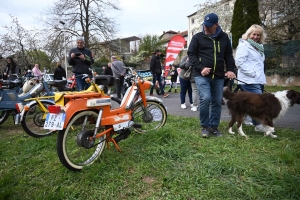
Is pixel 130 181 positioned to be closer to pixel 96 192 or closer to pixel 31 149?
pixel 96 192

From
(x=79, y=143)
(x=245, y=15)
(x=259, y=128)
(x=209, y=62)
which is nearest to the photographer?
(x=79, y=143)

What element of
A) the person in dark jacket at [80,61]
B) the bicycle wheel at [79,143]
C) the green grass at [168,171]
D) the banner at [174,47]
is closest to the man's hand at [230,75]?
the green grass at [168,171]

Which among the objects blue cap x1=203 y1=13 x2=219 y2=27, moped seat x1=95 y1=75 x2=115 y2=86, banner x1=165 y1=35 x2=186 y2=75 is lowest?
moped seat x1=95 y1=75 x2=115 y2=86

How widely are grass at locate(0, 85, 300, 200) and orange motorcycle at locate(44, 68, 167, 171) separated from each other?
206 mm

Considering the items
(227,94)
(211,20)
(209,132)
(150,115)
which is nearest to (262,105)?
(227,94)

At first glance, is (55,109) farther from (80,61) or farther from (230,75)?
(80,61)

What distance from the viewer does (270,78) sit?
47.3 feet

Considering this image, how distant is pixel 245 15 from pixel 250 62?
15056mm

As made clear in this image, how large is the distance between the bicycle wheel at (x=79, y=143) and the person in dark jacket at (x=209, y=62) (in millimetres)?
1804

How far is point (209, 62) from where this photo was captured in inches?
140

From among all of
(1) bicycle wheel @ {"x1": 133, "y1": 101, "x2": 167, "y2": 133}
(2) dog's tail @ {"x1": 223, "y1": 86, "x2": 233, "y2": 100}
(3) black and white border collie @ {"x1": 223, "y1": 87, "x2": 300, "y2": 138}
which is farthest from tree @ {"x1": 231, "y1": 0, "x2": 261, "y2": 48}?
(1) bicycle wheel @ {"x1": 133, "y1": 101, "x2": 167, "y2": 133}

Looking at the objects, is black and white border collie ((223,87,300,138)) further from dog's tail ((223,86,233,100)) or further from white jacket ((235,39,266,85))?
white jacket ((235,39,266,85))

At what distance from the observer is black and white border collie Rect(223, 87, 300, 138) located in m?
3.58

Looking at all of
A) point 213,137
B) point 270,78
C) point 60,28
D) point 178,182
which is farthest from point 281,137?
point 60,28
